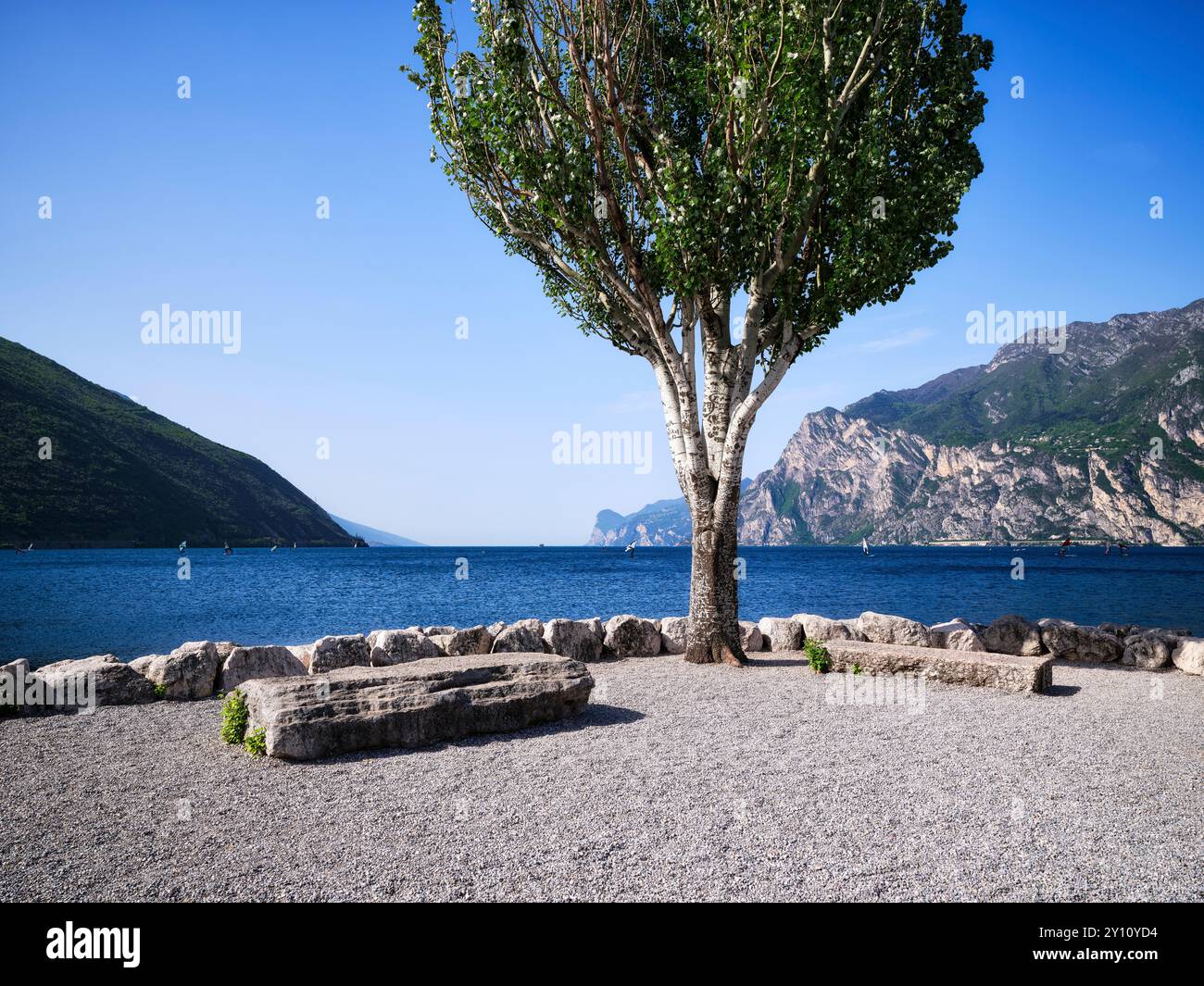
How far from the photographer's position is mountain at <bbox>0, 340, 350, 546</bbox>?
363 feet

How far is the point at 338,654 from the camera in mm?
14266

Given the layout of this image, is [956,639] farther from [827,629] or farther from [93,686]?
[93,686]

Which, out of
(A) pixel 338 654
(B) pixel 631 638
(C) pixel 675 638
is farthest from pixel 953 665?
(A) pixel 338 654

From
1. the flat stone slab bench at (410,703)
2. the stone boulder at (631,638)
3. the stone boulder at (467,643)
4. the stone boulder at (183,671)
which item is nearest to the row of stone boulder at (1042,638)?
the stone boulder at (631,638)

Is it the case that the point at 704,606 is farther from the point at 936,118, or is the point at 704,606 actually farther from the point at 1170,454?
the point at 1170,454

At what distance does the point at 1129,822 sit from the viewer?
738cm

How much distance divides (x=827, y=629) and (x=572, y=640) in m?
6.88

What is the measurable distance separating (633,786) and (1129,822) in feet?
17.2

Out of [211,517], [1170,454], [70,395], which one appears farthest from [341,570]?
[1170,454]

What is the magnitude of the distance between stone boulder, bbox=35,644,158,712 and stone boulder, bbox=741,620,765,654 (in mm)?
13393

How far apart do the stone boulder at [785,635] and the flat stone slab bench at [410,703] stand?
8457 mm

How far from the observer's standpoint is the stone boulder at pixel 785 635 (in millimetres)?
18953

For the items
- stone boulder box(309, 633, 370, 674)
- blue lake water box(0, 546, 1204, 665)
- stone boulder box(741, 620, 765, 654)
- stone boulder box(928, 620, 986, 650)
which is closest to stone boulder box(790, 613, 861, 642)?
stone boulder box(741, 620, 765, 654)
